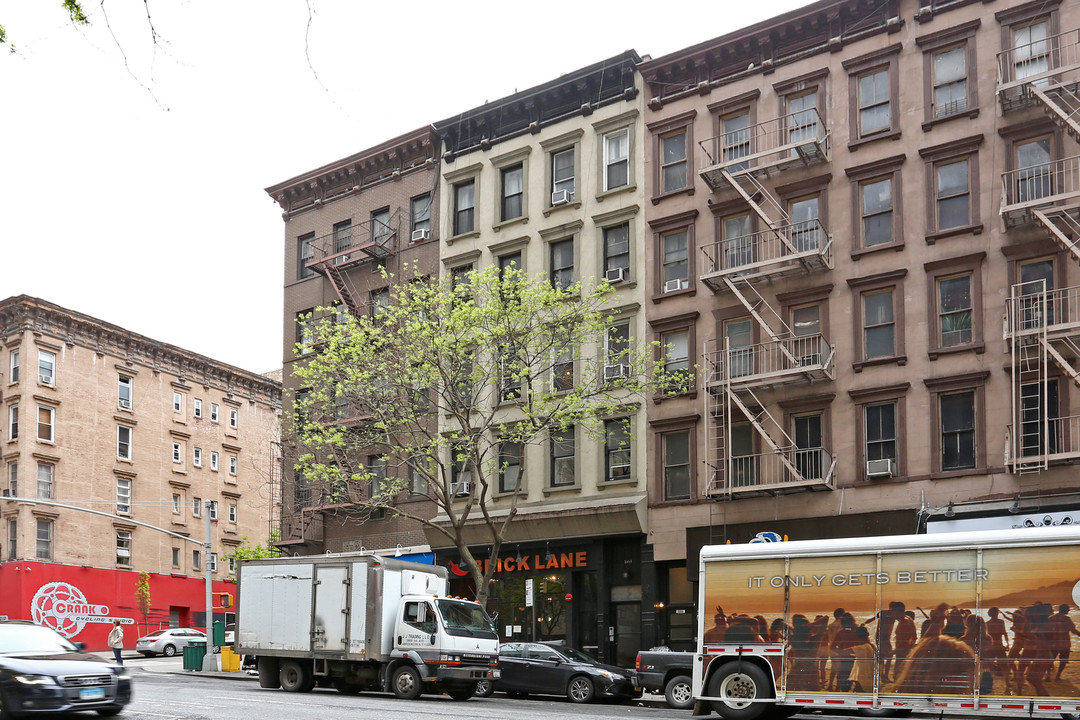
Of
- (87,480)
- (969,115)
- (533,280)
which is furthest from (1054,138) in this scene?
(87,480)

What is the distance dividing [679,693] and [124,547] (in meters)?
44.3

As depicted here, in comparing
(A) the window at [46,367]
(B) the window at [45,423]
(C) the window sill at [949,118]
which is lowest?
(B) the window at [45,423]

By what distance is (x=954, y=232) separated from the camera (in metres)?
28.4

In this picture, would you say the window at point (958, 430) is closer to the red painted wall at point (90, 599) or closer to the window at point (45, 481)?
the red painted wall at point (90, 599)

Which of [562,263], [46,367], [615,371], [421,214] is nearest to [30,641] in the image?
[615,371]

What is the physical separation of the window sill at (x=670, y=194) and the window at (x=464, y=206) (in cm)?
737

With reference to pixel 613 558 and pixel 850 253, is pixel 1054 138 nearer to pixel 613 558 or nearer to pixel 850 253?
pixel 850 253

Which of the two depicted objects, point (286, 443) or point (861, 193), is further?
point (286, 443)

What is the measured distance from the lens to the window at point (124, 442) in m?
59.9

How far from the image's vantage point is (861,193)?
30.4 meters

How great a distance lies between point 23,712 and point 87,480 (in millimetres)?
45761

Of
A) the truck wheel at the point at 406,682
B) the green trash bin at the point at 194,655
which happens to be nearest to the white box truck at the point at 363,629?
the truck wheel at the point at 406,682

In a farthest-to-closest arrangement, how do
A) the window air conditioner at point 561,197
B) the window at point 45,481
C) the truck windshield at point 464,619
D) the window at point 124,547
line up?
the window at point 124,547 < the window at point 45,481 < the window air conditioner at point 561,197 < the truck windshield at point 464,619

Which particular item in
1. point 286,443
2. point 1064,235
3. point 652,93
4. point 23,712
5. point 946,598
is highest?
point 652,93
